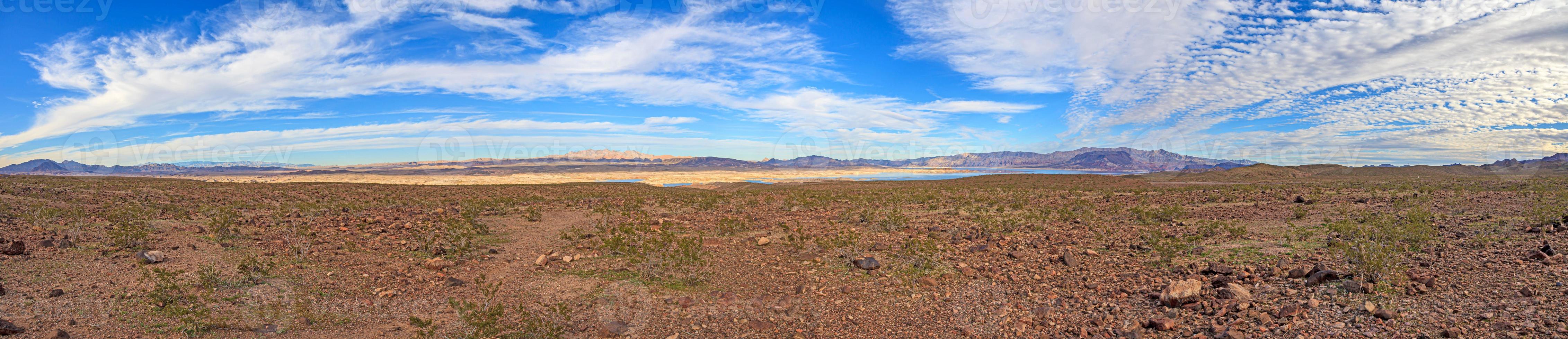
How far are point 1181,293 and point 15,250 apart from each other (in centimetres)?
1631

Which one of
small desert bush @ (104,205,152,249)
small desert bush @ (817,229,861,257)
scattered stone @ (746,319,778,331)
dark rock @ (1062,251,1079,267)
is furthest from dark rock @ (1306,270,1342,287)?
small desert bush @ (104,205,152,249)

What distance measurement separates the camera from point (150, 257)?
857 cm

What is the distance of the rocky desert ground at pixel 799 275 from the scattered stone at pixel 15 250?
4 cm

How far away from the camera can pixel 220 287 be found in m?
7.42

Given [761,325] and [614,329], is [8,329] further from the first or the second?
[761,325]

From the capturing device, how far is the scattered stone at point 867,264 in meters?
9.13

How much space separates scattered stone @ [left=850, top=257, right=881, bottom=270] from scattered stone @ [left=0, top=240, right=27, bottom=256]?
12.8 meters

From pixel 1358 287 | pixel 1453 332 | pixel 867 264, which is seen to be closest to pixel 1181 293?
pixel 1358 287

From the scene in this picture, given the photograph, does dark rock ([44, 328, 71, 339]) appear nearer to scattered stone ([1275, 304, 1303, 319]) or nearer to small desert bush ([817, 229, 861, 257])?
small desert bush ([817, 229, 861, 257])

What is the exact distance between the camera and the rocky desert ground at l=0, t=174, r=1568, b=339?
5.74m

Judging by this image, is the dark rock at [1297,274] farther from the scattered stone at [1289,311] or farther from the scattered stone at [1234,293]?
the scattered stone at [1289,311]

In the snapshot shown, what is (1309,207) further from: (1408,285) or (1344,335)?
(1344,335)

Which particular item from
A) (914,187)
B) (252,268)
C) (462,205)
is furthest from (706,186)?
(252,268)

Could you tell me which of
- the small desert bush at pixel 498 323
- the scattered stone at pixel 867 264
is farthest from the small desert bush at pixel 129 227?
the scattered stone at pixel 867 264
